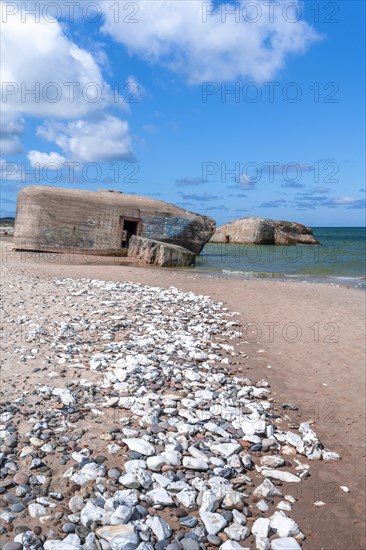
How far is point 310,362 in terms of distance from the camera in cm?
756

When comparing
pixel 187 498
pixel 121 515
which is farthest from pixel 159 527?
pixel 187 498

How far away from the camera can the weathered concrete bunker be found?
1978 centimetres

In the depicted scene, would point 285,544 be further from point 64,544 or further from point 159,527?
point 64,544

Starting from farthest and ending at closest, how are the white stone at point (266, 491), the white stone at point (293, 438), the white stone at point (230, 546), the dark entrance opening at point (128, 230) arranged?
1. the dark entrance opening at point (128, 230)
2. the white stone at point (293, 438)
3. the white stone at point (266, 491)
4. the white stone at point (230, 546)

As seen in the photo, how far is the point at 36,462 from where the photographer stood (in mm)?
3875

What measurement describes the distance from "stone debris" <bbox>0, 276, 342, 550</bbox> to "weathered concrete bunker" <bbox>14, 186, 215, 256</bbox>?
1306 centimetres

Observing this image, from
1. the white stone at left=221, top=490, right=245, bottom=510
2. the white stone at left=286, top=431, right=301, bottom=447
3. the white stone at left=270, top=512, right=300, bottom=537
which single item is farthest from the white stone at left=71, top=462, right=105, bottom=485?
the white stone at left=286, top=431, right=301, bottom=447

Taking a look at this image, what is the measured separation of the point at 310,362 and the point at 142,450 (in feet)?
13.6

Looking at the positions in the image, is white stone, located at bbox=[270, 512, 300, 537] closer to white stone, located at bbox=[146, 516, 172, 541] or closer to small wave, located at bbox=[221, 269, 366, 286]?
white stone, located at bbox=[146, 516, 172, 541]

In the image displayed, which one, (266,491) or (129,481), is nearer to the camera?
(129,481)

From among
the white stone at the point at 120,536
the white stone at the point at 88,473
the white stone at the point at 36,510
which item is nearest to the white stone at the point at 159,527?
the white stone at the point at 120,536

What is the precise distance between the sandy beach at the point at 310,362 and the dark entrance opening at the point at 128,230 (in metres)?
5.56

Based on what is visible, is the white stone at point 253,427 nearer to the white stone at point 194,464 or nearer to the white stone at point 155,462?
the white stone at point 194,464

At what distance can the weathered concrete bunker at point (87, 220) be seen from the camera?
64.9 feet
